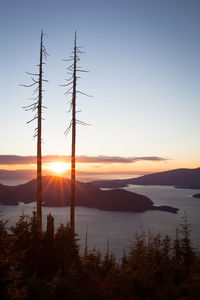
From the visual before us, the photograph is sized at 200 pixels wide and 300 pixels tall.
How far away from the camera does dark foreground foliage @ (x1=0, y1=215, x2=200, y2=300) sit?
7.07 m

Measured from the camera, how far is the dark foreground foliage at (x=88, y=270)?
278 inches

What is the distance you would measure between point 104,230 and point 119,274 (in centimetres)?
6787

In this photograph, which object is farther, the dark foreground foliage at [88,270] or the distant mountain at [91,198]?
the distant mountain at [91,198]

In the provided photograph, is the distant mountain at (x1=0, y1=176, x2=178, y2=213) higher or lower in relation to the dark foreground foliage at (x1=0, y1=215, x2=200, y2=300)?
lower

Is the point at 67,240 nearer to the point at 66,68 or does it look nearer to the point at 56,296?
the point at 56,296

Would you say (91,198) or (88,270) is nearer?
(88,270)

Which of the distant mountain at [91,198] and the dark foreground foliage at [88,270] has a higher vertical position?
the dark foreground foliage at [88,270]

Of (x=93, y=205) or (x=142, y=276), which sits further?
(x=93, y=205)

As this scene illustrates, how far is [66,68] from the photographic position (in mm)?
15117

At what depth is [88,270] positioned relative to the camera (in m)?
10.4

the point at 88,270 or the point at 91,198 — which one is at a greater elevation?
the point at 88,270

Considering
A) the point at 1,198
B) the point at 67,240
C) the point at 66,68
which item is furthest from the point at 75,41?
the point at 1,198

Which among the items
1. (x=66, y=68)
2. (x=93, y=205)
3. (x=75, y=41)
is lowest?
(x=93, y=205)

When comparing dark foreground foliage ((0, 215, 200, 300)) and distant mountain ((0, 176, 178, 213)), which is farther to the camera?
distant mountain ((0, 176, 178, 213))
